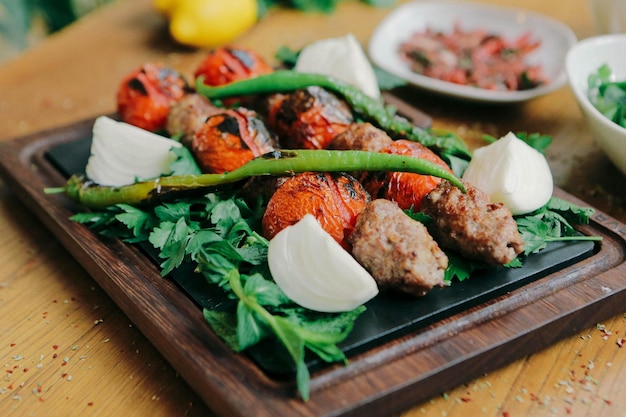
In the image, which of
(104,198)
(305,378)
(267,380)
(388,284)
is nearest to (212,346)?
(267,380)

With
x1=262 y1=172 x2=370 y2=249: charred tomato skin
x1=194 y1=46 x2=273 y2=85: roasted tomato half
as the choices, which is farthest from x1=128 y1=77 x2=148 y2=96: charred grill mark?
x1=262 y1=172 x2=370 y2=249: charred tomato skin

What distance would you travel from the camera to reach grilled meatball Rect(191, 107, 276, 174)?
260 cm

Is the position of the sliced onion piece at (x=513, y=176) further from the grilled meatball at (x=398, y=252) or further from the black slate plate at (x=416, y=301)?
the grilled meatball at (x=398, y=252)

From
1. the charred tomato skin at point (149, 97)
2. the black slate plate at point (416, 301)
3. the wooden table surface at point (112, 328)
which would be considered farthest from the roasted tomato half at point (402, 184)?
the charred tomato skin at point (149, 97)

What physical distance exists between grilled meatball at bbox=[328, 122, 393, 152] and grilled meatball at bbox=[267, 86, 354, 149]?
11cm

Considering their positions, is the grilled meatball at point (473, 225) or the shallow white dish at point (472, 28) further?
the shallow white dish at point (472, 28)

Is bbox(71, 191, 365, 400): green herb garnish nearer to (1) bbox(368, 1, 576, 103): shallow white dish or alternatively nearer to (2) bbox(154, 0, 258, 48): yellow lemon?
(1) bbox(368, 1, 576, 103): shallow white dish

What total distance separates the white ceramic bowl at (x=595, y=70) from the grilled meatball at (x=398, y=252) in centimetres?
117

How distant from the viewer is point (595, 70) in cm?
336

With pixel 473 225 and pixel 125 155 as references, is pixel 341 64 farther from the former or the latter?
pixel 473 225

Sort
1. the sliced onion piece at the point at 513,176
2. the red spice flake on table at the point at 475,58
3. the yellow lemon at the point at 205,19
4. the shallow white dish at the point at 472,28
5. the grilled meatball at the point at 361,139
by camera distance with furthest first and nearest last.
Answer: the yellow lemon at the point at 205,19
the red spice flake on table at the point at 475,58
the shallow white dish at the point at 472,28
the grilled meatball at the point at 361,139
the sliced onion piece at the point at 513,176

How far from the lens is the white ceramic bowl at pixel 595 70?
9.18 feet

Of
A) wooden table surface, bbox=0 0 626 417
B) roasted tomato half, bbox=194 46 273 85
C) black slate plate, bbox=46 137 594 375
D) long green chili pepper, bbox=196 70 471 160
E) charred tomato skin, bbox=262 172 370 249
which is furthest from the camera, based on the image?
roasted tomato half, bbox=194 46 273 85

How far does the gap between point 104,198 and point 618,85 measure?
7.48 ft
